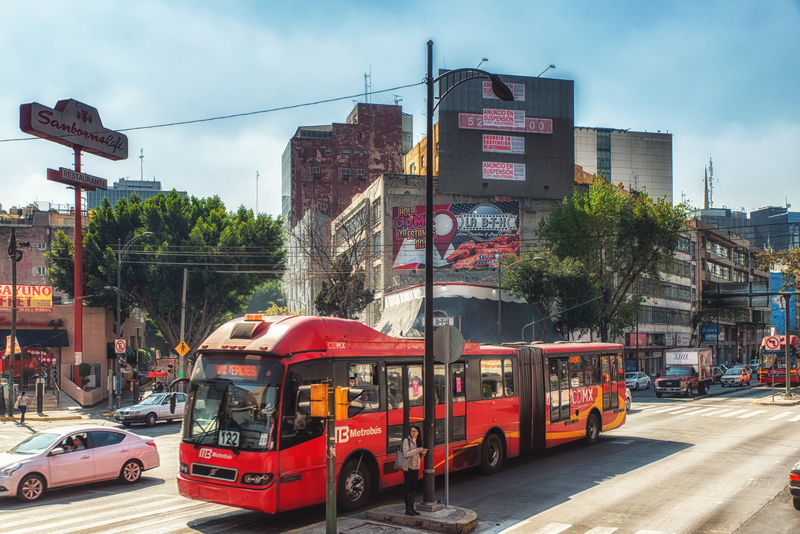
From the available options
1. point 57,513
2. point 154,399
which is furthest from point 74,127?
point 57,513

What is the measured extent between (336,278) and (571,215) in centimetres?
1977

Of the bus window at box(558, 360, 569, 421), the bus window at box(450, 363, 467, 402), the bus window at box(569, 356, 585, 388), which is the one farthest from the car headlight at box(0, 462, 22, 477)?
the bus window at box(569, 356, 585, 388)

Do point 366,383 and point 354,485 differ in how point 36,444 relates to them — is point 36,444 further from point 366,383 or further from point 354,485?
point 366,383

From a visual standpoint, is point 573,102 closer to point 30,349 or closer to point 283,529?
point 30,349

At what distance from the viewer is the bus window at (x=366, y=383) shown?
13.2 meters

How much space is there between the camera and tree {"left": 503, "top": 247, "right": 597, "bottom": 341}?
152 feet

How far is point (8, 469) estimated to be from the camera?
1433 cm

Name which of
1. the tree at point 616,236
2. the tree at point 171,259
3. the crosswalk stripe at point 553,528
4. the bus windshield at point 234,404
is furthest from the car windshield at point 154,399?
the tree at point 616,236

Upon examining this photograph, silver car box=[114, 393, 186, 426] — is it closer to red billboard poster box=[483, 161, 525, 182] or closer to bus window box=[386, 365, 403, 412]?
bus window box=[386, 365, 403, 412]

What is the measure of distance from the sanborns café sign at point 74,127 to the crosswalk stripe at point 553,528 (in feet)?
120

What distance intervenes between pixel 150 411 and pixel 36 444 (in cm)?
1693

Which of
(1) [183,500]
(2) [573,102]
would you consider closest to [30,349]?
(1) [183,500]

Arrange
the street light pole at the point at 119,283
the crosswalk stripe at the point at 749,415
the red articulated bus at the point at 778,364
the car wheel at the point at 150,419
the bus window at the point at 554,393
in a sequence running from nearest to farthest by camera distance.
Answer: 1. the bus window at the point at 554,393
2. the crosswalk stripe at the point at 749,415
3. the car wheel at the point at 150,419
4. the street light pole at the point at 119,283
5. the red articulated bus at the point at 778,364

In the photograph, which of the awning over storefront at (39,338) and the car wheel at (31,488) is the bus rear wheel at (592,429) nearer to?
the car wheel at (31,488)
